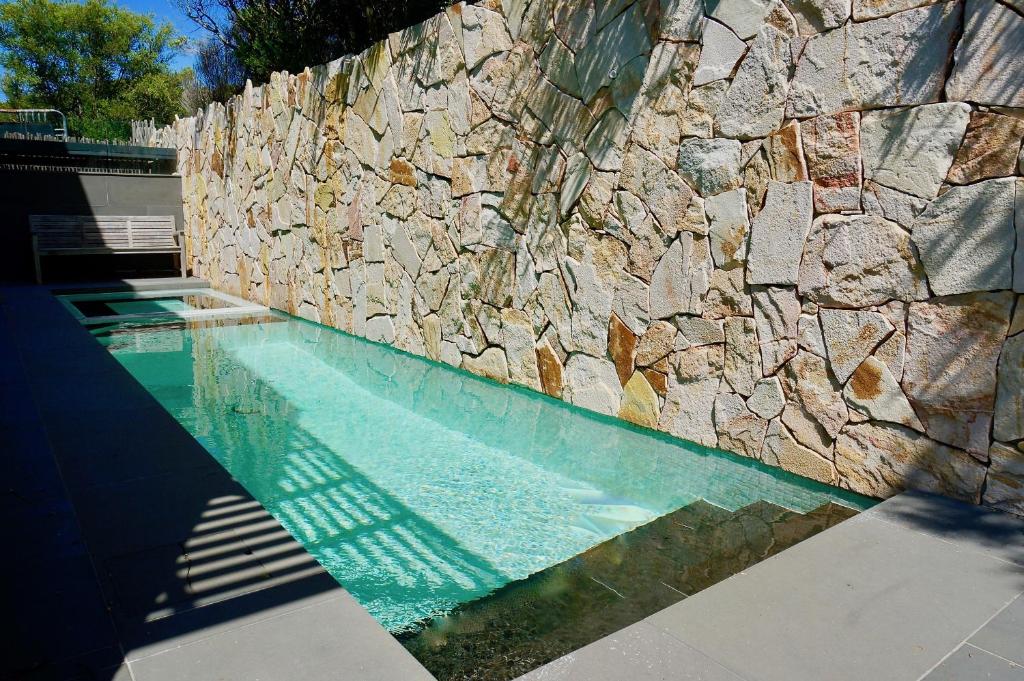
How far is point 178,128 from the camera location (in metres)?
12.1

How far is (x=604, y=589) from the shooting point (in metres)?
2.45

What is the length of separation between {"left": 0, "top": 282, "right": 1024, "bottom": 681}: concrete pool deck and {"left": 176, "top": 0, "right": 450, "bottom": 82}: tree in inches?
432

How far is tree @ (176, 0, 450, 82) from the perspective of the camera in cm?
1230

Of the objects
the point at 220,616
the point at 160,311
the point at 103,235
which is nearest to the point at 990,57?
the point at 220,616

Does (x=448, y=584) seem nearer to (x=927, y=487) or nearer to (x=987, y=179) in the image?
(x=927, y=487)

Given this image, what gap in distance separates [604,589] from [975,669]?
1.05 metres

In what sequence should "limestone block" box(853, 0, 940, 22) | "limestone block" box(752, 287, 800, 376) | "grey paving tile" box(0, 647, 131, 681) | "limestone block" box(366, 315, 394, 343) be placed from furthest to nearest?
"limestone block" box(366, 315, 394, 343) < "limestone block" box(752, 287, 800, 376) < "limestone block" box(853, 0, 940, 22) < "grey paving tile" box(0, 647, 131, 681)

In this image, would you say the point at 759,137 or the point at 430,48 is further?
the point at 430,48

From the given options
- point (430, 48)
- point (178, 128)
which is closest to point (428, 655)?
point (430, 48)

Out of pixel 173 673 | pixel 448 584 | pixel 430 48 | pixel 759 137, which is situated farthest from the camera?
pixel 430 48

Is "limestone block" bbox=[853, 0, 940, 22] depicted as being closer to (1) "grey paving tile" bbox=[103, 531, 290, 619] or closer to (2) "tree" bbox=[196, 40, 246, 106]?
(1) "grey paving tile" bbox=[103, 531, 290, 619]

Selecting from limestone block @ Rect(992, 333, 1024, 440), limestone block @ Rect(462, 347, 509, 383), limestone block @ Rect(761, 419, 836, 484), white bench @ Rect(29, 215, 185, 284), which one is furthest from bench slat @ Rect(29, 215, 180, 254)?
limestone block @ Rect(992, 333, 1024, 440)

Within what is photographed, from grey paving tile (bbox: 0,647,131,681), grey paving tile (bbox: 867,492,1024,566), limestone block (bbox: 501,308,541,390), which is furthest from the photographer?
limestone block (bbox: 501,308,541,390)

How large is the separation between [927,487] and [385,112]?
5.16m
